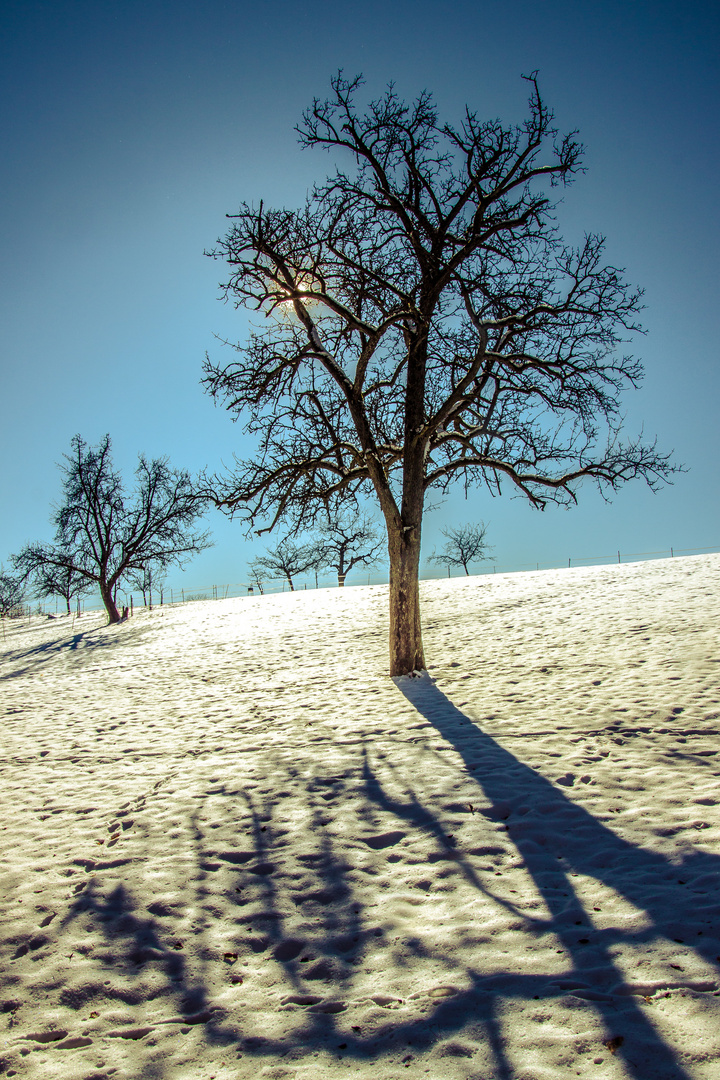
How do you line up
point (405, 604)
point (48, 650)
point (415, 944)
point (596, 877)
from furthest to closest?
point (48, 650), point (405, 604), point (596, 877), point (415, 944)

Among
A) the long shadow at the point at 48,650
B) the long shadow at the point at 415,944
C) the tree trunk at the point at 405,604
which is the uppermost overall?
the tree trunk at the point at 405,604

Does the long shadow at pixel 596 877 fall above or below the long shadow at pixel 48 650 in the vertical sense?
below

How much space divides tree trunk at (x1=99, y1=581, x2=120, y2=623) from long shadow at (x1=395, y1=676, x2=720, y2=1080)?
2366 cm

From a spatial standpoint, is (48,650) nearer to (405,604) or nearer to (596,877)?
(405,604)

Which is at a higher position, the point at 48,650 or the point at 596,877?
the point at 48,650

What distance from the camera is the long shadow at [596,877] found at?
263cm

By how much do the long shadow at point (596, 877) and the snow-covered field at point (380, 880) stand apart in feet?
0.06

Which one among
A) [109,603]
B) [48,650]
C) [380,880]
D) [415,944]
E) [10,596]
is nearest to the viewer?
[415,944]

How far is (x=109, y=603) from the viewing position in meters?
26.2

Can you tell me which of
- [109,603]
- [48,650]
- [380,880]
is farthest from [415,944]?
[109,603]

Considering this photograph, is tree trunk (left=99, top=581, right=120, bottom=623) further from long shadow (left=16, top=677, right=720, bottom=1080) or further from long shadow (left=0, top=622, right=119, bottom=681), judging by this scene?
long shadow (left=16, top=677, right=720, bottom=1080)

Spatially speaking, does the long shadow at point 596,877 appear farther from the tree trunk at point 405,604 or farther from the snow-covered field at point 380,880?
the tree trunk at point 405,604

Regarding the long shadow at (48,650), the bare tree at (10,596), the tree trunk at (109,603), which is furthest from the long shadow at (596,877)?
the bare tree at (10,596)

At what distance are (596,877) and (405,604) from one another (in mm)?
6916
